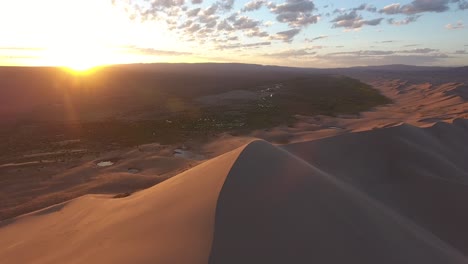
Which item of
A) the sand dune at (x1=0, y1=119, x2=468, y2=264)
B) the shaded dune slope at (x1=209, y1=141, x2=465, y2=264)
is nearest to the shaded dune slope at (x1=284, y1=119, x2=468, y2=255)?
the sand dune at (x1=0, y1=119, x2=468, y2=264)

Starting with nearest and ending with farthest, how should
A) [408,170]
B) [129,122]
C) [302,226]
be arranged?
1. [302,226]
2. [408,170]
3. [129,122]

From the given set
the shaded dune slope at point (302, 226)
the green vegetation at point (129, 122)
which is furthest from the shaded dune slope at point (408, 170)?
the green vegetation at point (129, 122)

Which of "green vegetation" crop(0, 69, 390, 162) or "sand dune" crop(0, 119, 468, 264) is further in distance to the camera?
"green vegetation" crop(0, 69, 390, 162)

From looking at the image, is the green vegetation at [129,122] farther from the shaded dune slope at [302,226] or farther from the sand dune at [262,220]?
the shaded dune slope at [302,226]

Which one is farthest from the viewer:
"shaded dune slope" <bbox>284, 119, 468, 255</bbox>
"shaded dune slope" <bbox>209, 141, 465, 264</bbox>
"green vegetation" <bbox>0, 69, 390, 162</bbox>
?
"green vegetation" <bbox>0, 69, 390, 162</bbox>

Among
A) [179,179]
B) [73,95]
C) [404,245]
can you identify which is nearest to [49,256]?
[179,179]

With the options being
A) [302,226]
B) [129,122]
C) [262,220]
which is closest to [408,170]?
[302,226]

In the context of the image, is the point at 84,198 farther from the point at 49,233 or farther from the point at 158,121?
the point at 158,121

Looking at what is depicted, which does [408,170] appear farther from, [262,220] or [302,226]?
[262,220]

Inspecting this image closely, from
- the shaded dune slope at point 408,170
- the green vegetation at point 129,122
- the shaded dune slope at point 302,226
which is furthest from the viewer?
the green vegetation at point 129,122

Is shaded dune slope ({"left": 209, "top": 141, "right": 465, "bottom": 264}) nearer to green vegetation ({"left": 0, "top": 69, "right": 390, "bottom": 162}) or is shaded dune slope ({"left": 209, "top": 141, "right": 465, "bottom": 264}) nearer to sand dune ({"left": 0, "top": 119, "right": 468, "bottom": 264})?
sand dune ({"left": 0, "top": 119, "right": 468, "bottom": 264})
